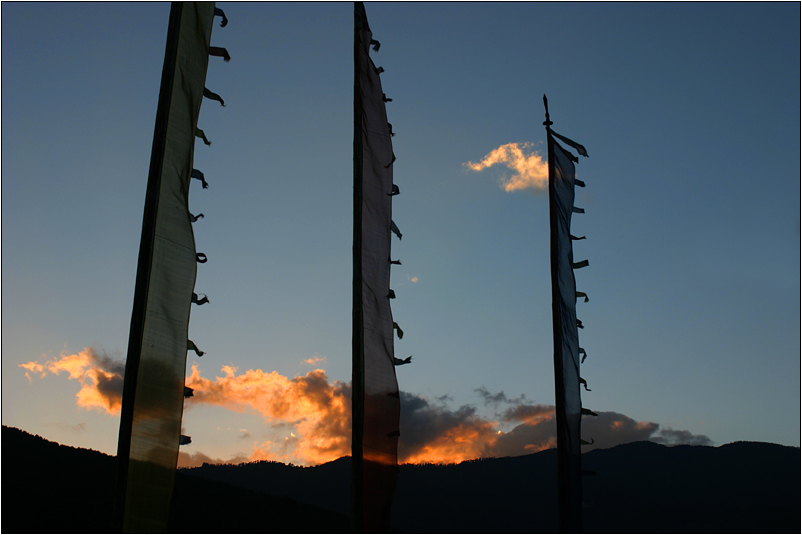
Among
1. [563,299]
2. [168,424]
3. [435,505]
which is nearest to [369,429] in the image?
[168,424]

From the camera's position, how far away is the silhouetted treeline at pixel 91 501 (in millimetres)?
24297

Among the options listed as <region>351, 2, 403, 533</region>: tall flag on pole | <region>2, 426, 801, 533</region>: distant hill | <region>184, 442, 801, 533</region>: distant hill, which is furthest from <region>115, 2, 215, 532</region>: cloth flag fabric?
<region>184, 442, 801, 533</region>: distant hill

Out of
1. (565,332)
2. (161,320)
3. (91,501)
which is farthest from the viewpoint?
(91,501)

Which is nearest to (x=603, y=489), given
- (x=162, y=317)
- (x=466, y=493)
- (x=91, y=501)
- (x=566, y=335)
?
(x=466, y=493)

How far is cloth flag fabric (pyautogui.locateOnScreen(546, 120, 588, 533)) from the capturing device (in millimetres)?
12539

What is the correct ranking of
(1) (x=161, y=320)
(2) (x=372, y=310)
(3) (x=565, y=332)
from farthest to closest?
(3) (x=565, y=332) < (2) (x=372, y=310) < (1) (x=161, y=320)

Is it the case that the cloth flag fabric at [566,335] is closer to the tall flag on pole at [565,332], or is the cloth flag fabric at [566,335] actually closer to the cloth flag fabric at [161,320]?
the tall flag on pole at [565,332]

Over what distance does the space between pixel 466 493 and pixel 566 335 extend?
127182 mm

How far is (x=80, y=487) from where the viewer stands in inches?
1212

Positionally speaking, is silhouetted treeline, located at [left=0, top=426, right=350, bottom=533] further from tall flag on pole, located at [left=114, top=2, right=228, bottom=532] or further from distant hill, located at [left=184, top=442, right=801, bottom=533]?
distant hill, located at [left=184, top=442, right=801, bottom=533]

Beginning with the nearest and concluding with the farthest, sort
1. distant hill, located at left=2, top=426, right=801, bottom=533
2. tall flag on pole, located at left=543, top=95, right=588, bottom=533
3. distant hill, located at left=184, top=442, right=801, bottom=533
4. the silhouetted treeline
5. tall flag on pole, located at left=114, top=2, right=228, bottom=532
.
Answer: tall flag on pole, located at left=114, top=2, right=228, bottom=532 → tall flag on pole, located at left=543, top=95, right=588, bottom=533 → the silhouetted treeline → distant hill, located at left=2, top=426, right=801, bottom=533 → distant hill, located at left=184, top=442, right=801, bottom=533

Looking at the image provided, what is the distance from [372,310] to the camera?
1112 centimetres

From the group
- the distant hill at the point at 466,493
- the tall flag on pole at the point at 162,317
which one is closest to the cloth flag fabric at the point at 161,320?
the tall flag on pole at the point at 162,317

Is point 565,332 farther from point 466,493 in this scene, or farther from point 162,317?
point 466,493
